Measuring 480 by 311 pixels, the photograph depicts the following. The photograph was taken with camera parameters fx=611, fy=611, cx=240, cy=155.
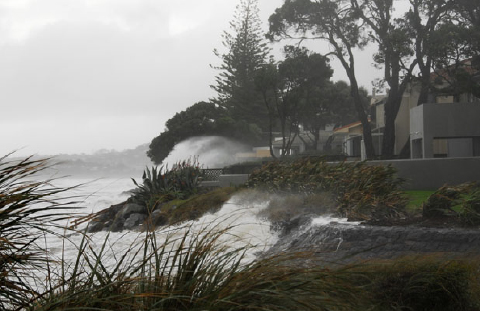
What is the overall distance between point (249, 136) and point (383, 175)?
4115 centimetres

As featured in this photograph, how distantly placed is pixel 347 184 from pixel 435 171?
9562mm

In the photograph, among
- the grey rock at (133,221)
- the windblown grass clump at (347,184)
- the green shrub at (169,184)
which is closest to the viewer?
the windblown grass clump at (347,184)

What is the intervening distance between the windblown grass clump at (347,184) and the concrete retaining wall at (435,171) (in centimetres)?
686

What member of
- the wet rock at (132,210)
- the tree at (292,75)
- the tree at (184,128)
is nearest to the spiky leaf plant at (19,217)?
the wet rock at (132,210)

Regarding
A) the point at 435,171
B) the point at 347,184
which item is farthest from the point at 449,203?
the point at 435,171

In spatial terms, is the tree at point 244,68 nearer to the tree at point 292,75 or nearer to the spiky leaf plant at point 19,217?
the tree at point 292,75

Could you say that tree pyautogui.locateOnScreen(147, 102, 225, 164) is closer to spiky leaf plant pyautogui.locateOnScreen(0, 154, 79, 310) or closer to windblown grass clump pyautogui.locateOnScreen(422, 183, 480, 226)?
windblown grass clump pyautogui.locateOnScreen(422, 183, 480, 226)

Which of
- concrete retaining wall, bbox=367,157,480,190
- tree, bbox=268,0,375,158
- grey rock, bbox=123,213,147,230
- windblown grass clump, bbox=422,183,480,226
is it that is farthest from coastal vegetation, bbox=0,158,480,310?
tree, bbox=268,0,375,158

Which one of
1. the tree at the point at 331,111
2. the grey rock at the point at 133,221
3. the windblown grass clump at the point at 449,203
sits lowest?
the grey rock at the point at 133,221

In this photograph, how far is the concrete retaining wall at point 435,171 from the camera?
21.8 m

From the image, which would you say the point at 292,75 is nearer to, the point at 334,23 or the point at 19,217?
the point at 334,23

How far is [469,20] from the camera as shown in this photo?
30.9 meters

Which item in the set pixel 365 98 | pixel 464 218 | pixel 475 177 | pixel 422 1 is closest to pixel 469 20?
pixel 422 1

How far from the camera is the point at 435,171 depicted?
2191 cm
